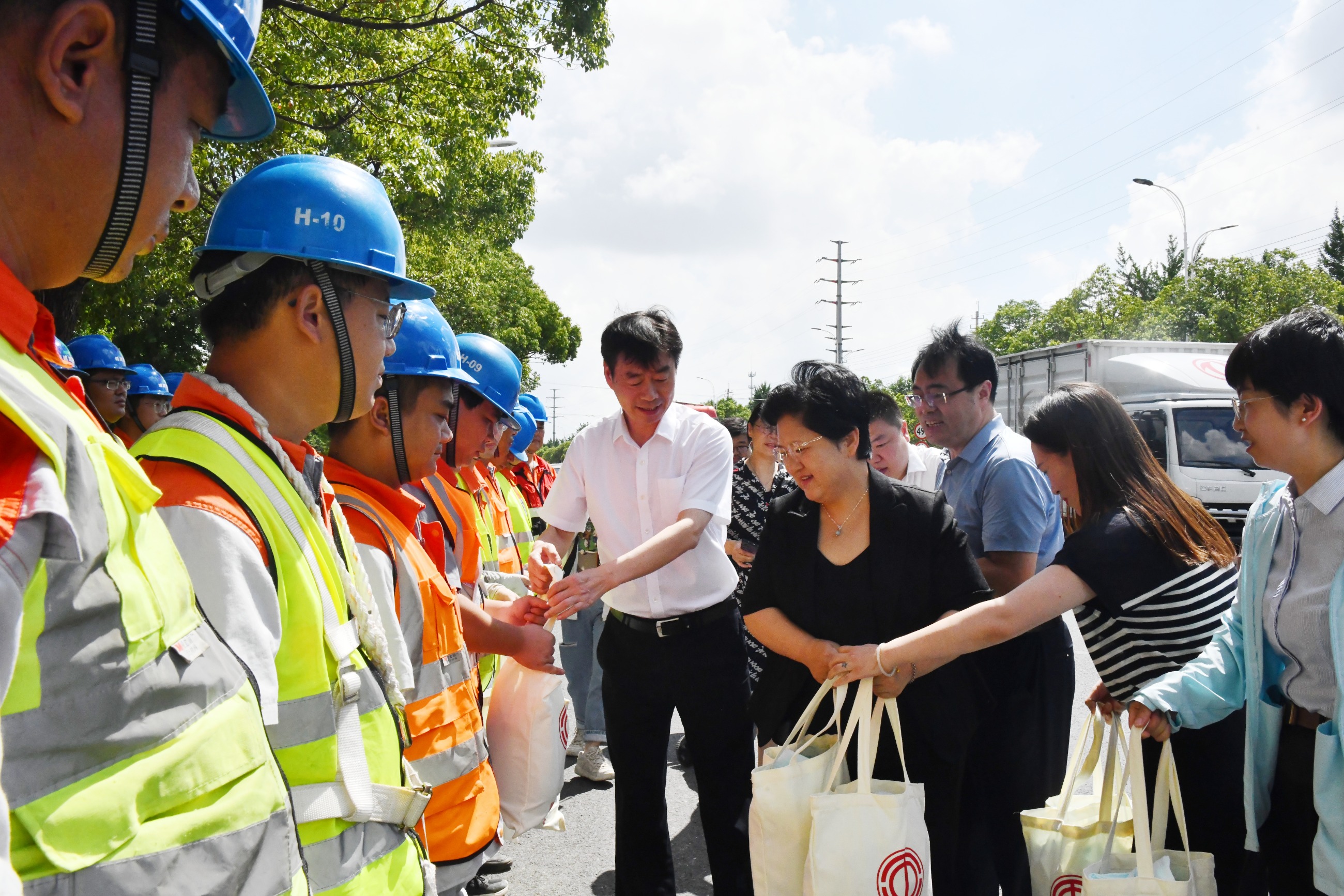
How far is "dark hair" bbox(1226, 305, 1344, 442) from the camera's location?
7.12ft

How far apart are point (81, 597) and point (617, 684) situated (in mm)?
2839

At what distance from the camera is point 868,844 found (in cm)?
230

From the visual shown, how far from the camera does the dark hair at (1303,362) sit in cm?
217

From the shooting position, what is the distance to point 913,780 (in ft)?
9.04

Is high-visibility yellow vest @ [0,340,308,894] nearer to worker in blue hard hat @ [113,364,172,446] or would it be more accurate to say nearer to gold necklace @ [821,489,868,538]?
gold necklace @ [821,489,868,538]

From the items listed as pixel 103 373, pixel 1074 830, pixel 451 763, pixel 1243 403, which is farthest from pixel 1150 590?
pixel 103 373

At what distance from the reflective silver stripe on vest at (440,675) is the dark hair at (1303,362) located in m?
1.99

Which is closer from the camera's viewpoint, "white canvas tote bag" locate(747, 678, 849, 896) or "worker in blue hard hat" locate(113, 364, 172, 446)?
"white canvas tote bag" locate(747, 678, 849, 896)

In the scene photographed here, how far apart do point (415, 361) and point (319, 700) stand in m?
1.25

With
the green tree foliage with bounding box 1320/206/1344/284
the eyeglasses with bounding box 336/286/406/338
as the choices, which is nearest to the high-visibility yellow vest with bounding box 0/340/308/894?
the eyeglasses with bounding box 336/286/406/338

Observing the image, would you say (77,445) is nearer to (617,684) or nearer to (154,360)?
(617,684)

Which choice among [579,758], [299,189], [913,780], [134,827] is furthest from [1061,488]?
[579,758]

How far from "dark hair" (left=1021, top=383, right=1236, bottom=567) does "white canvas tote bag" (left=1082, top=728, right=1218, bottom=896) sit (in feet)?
2.02

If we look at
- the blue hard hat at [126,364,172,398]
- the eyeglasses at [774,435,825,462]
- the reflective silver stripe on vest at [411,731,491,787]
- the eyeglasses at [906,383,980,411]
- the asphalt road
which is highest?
the blue hard hat at [126,364,172,398]
